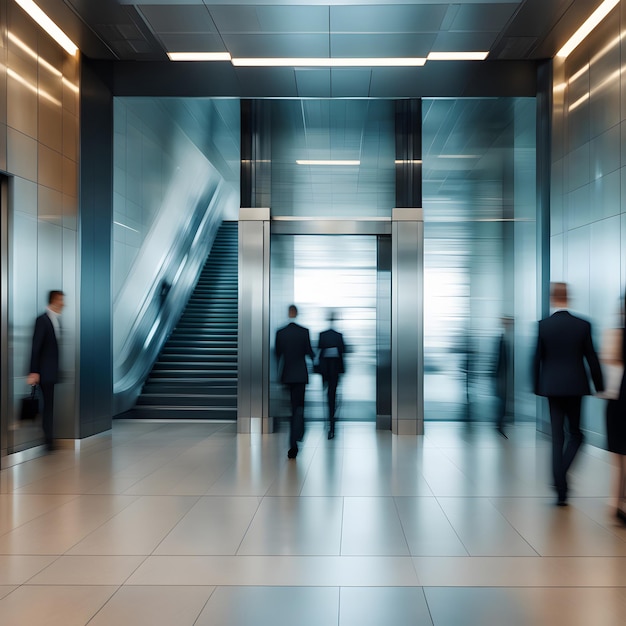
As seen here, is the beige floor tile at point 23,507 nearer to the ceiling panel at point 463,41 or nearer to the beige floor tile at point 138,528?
the beige floor tile at point 138,528

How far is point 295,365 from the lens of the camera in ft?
25.8

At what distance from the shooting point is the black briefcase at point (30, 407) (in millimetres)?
7668

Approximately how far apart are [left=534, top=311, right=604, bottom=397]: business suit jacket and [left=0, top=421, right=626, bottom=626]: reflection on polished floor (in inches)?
40.3

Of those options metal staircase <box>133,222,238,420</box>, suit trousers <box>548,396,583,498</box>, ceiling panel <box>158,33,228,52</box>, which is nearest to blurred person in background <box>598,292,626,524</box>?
suit trousers <box>548,396,583,498</box>

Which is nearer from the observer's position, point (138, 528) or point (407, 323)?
point (138, 528)

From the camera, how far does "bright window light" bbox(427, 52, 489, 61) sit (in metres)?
9.12

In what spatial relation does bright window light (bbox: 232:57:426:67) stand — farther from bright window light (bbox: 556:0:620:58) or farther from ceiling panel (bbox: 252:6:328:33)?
bright window light (bbox: 556:0:620:58)

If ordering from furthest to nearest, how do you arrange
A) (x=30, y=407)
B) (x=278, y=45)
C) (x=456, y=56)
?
(x=456, y=56), (x=278, y=45), (x=30, y=407)

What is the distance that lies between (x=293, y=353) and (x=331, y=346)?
151 cm

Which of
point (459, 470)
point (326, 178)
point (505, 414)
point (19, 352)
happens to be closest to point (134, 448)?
point (19, 352)

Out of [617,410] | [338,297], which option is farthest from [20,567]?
[338,297]

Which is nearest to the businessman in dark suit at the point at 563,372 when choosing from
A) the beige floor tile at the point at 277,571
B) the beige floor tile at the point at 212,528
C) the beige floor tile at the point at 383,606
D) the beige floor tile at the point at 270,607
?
the beige floor tile at the point at 277,571

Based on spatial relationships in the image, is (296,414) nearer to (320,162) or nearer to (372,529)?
(372,529)

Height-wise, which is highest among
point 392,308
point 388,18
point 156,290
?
point 388,18
